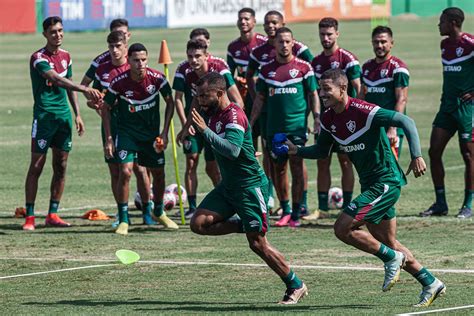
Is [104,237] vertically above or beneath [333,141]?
beneath

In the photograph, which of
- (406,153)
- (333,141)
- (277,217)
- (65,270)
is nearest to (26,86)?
(406,153)

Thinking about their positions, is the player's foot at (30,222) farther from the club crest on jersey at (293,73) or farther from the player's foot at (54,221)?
the club crest on jersey at (293,73)

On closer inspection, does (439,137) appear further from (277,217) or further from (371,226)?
Result: (371,226)

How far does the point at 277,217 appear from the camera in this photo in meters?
17.1

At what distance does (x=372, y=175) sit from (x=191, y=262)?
3.12 m

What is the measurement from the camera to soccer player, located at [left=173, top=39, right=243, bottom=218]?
1603cm

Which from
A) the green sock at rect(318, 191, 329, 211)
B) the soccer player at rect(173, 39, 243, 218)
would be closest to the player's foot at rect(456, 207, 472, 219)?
the green sock at rect(318, 191, 329, 211)

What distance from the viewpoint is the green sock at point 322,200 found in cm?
1727

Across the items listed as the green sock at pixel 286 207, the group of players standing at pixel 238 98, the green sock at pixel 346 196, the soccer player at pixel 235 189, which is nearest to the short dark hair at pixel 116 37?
the group of players standing at pixel 238 98

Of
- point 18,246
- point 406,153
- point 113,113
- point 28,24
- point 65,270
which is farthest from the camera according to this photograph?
point 28,24

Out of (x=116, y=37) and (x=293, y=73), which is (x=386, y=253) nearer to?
(x=293, y=73)

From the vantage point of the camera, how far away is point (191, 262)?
537 inches

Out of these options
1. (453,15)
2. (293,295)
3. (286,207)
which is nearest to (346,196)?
(286,207)

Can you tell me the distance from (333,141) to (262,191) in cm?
80
